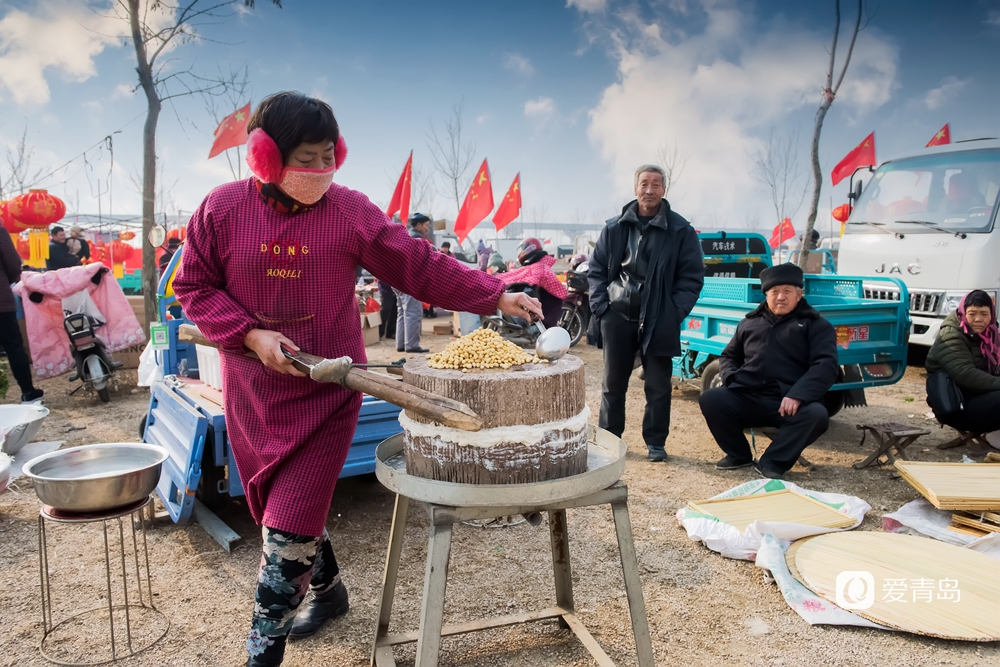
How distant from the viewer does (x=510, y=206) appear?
18.4m

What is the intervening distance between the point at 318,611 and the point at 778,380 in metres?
3.32

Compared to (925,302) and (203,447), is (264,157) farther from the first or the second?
(925,302)

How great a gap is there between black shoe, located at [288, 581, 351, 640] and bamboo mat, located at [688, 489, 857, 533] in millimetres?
1972

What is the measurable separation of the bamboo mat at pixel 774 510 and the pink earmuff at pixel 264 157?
2.76m

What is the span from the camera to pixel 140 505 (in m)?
2.46

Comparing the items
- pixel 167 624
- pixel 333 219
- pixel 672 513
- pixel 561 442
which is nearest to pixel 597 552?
pixel 672 513

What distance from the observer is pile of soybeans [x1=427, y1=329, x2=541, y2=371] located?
191 cm

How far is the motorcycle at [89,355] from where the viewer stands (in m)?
6.50

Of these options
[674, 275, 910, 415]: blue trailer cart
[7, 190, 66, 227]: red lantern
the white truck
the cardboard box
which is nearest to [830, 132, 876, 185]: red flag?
the white truck

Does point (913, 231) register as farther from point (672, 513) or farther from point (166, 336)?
point (166, 336)

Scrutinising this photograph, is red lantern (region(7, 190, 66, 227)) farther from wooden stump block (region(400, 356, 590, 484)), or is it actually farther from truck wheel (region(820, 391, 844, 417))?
truck wheel (region(820, 391, 844, 417))

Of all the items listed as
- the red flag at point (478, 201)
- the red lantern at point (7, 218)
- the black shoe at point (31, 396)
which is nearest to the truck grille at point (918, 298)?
the black shoe at point (31, 396)

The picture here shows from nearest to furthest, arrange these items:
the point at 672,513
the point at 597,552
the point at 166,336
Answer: the point at 597,552
the point at 672,513
the point at 166,336

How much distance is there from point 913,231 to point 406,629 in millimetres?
7087
